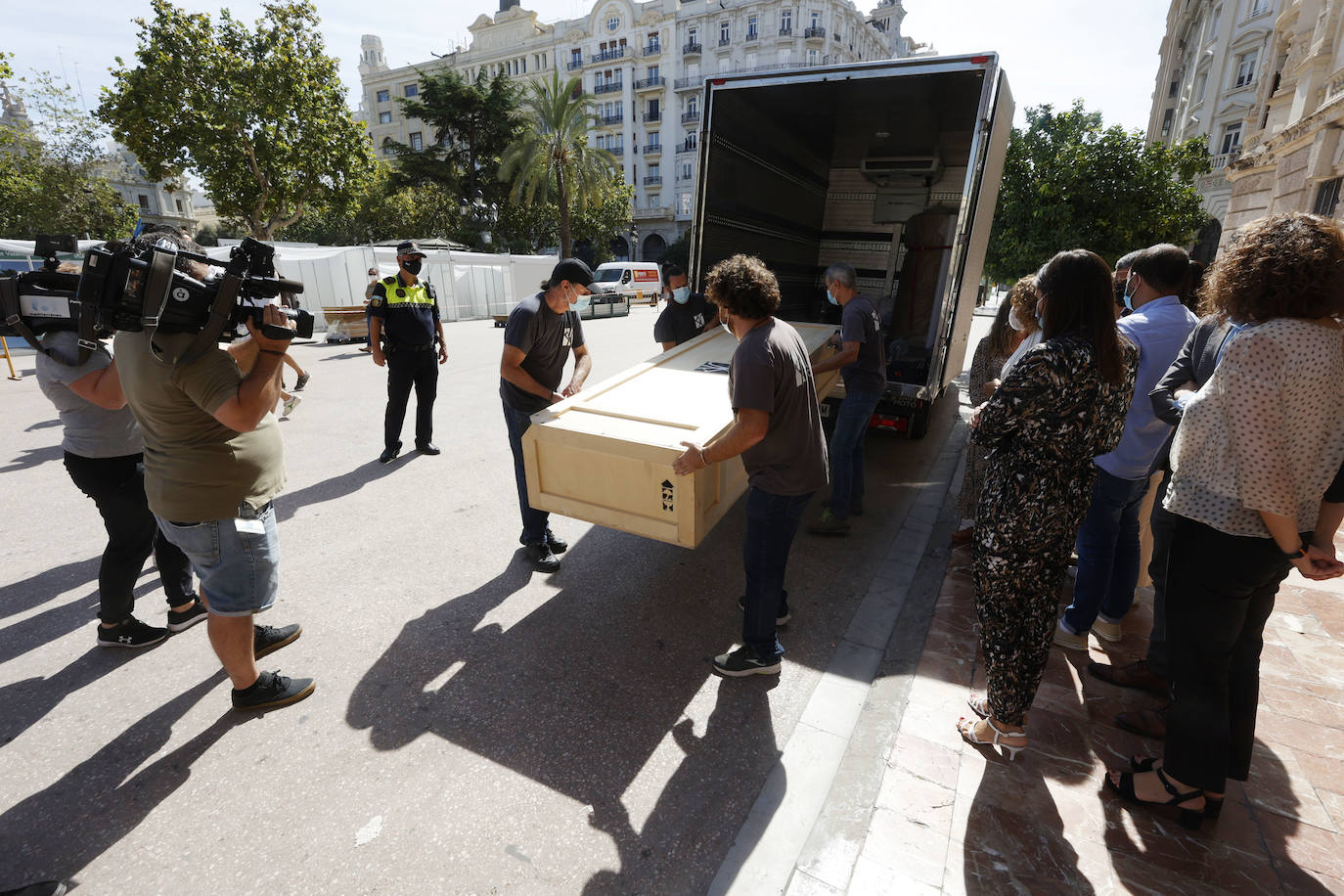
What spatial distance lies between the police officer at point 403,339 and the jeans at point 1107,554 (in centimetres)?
529

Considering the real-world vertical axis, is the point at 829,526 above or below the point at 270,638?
above

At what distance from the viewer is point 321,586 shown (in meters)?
3.55

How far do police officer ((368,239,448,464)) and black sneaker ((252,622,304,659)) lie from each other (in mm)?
2854

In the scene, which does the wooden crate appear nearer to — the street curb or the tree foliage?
the street curb

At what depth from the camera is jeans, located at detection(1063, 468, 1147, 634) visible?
286cm

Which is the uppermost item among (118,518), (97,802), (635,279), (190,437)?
(635,279)

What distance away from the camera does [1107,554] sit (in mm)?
2920

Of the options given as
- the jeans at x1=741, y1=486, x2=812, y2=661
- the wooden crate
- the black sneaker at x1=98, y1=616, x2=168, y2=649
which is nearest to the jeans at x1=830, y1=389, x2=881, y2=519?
the wooden crate

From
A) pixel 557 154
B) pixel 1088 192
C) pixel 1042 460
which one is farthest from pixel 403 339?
pixel 557 154

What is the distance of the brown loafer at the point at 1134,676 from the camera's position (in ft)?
8.90

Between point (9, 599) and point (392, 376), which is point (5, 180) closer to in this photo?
point (392, 376)

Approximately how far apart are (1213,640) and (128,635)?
14.9 ft

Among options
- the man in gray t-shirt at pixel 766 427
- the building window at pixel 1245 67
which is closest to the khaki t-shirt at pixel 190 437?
the man in gray t-shirt at pixel 766 427

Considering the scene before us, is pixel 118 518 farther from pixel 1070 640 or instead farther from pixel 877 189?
pixel 877 189
